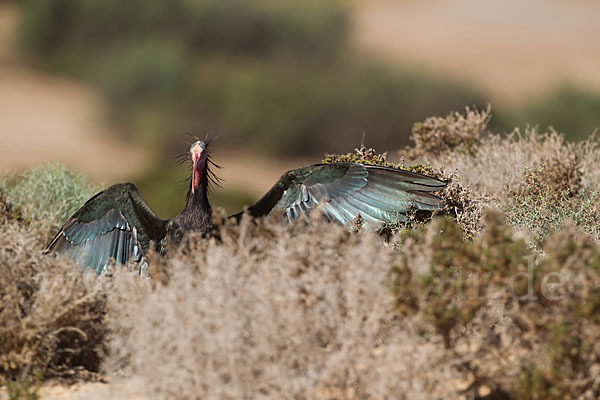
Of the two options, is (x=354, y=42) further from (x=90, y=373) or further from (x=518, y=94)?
(x=90, y=373)

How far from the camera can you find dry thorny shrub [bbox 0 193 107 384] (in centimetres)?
474

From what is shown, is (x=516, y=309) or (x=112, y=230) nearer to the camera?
(x=516, y=309)

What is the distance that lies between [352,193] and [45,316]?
222cm

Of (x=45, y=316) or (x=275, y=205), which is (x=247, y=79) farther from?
(x=45, y=316)

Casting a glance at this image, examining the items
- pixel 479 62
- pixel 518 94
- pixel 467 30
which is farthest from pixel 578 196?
pixel 467 30

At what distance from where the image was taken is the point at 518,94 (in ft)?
89.6

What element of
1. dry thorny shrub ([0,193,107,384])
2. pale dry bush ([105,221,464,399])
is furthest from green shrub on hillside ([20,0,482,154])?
pale dry bush ([105,221,464,399])

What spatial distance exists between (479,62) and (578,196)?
75.7 ft

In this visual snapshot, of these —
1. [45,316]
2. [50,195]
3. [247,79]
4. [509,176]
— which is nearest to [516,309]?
[45,316]

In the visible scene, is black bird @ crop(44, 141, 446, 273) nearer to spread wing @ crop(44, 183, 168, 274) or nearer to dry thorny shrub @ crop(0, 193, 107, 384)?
spread wing @ crop(44, 183, 168, 274)

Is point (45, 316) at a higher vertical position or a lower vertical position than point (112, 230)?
lower

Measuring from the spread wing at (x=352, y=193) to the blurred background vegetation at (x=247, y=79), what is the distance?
55.7 feet

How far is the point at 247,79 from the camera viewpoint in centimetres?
2734

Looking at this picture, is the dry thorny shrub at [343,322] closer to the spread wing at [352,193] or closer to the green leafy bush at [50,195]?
the spread wing at [352,193]
